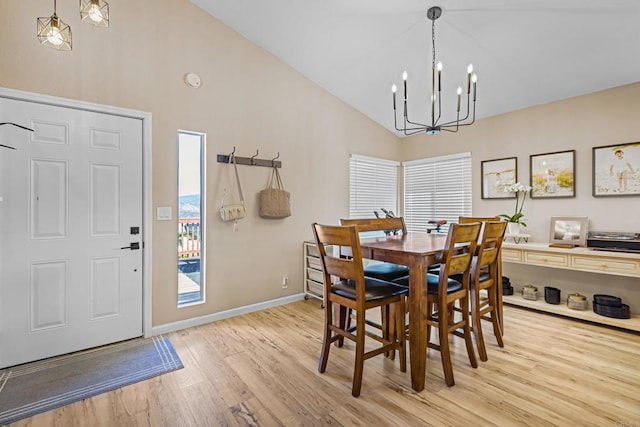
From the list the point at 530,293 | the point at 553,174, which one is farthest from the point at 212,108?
the point at 530,293

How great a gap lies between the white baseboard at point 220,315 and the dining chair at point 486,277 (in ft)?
7.14

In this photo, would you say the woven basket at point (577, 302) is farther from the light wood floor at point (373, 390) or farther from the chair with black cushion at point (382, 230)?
the chair with black cushion at point (382, 230)

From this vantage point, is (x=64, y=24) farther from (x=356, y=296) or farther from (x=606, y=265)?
(x=606, y=265)

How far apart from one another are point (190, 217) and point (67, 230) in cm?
103

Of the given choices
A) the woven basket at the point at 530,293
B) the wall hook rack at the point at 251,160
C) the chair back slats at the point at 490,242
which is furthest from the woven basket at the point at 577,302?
the wall hook rack at the point at 251,160

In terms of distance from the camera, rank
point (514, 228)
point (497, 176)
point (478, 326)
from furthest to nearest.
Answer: point (497, 176)
point (514, 228)
point (478, 326)

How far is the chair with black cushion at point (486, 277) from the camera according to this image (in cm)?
241

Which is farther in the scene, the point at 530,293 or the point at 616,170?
the point at 530,293

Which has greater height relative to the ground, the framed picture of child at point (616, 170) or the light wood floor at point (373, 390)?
the framed picture of child at point (616, 170)

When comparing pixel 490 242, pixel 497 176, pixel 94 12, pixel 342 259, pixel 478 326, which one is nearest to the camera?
pixel 94 12

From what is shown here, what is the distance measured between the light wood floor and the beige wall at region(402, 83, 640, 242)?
4.25ft

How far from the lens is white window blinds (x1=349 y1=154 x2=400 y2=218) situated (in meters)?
4.69

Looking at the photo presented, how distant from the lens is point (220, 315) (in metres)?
3.40

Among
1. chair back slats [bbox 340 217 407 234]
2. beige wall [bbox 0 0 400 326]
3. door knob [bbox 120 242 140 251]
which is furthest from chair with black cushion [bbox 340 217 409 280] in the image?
door knob [bbox 120 242 140 251]
